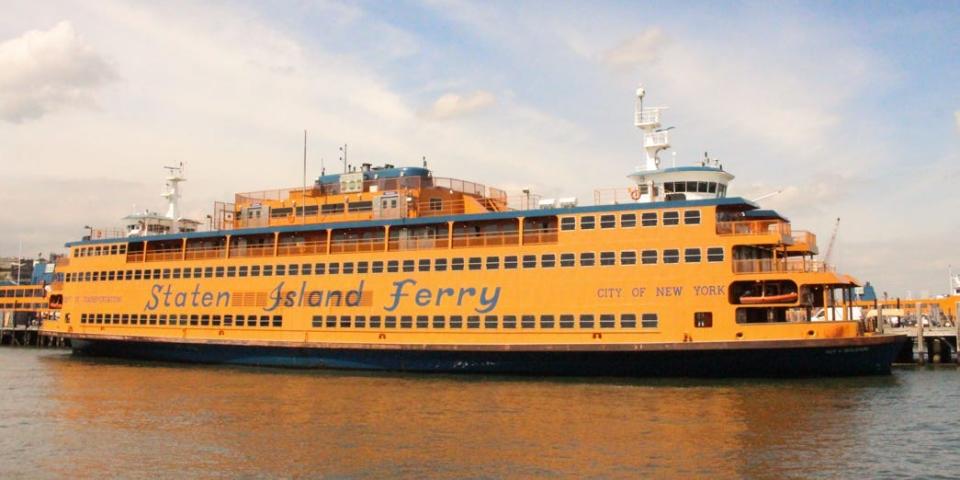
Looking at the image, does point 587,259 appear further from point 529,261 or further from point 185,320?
point 185,320

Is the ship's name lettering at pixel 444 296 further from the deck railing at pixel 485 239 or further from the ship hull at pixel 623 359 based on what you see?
the deck railing at pixel 485 239

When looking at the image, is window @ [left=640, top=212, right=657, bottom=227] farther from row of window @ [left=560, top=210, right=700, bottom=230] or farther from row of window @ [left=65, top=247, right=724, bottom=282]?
row of window @ [left=65, top=247, right=724, bottom=282]

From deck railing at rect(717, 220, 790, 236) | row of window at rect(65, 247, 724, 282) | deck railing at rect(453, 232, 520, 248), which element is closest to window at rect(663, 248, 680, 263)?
row of window at rect(65, 247, 724, 282)

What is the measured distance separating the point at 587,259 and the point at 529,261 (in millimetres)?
2575

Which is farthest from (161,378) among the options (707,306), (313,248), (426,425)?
(707,306)

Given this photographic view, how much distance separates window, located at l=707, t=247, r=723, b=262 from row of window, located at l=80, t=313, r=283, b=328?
805 inches

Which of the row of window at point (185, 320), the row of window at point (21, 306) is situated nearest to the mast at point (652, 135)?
the row of window at point (185, 320)

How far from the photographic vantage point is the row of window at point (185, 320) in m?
39.7

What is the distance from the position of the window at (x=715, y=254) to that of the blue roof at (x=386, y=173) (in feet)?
50.4

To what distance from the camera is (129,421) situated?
23.1 meters

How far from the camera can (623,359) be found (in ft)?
103

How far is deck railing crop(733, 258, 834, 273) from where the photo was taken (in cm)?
3031

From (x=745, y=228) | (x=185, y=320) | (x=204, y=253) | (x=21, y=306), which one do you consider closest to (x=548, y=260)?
(x=745, y=228)

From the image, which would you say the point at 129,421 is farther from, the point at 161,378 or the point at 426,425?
the point at 161,378
